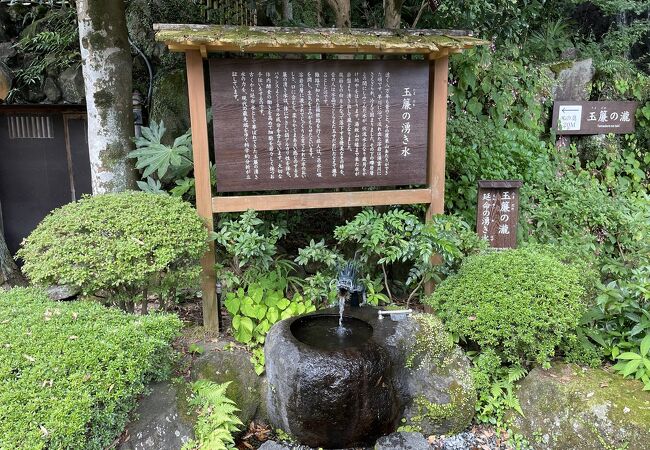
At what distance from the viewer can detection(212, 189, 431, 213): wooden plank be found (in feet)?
17.0

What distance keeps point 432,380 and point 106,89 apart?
531cm

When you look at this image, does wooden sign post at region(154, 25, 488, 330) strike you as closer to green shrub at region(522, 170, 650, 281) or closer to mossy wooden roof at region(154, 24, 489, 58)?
mossy wooden roof at region(154, 24, 489, 58)

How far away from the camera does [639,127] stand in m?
9.64

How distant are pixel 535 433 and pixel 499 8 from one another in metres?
6.80

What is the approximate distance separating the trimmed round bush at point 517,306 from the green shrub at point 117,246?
9.21 feet

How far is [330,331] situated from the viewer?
4598 mm

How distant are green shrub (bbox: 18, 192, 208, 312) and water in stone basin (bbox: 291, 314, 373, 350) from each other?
1269 millimetres

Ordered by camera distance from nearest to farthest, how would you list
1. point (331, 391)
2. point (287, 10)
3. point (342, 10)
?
point (331, 391), point (342, 10), point (287, 10)

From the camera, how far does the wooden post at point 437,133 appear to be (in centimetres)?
551

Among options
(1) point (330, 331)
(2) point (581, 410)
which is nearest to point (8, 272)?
(1) point (330, 331)

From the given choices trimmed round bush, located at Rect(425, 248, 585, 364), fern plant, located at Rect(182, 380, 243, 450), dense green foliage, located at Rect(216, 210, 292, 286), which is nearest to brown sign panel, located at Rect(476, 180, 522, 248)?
trimmed round bush, located at Rect(425, 248, 585, 364)

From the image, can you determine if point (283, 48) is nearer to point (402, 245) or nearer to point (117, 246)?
point (402, 245)

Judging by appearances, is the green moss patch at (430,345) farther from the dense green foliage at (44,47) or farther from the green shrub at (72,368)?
the dense green foliage at (44,47)

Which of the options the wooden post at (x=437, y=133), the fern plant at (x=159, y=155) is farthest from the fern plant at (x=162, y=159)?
the wooden post at (x=437, y=133)
